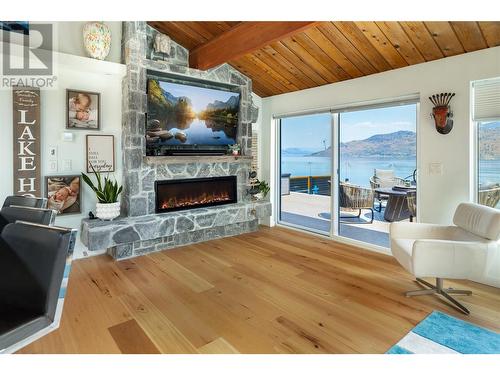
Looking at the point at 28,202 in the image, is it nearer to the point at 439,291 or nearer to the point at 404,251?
the point at 404,251

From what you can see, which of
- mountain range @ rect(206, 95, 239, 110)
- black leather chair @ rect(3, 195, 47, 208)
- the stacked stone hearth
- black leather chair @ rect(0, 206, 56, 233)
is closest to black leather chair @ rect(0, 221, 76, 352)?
black leather chair @ rect(0, 206, 56, 233)

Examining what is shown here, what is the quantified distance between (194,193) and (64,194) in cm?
174

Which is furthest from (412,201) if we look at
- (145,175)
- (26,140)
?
(26,140)

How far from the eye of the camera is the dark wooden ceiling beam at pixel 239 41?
3137 millimetres

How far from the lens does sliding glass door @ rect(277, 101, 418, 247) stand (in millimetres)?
4254

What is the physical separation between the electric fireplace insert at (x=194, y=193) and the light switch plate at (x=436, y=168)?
9.54ft

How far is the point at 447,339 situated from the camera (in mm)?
2203

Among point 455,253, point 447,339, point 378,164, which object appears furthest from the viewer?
point 378,164

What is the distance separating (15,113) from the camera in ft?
11.0

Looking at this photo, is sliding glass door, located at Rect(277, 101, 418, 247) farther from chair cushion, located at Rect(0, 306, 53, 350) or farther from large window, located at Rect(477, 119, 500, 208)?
chair cushion, located at Rect(0, 306, 53, 350)

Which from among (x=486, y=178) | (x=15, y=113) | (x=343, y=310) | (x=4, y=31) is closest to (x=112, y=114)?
(x=15, y=113)

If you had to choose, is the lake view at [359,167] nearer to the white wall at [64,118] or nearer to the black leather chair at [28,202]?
the white wall at [64,118]

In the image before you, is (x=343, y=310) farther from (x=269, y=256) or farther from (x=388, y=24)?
(x=388, y=24)
